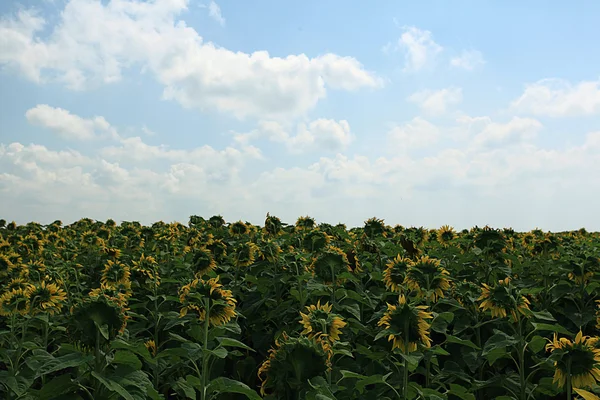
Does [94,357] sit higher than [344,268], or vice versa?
[344,268]

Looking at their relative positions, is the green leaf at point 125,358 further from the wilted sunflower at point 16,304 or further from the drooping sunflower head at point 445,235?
the drooping sunflower head at point 445,235

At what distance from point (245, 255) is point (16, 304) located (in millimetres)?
2625

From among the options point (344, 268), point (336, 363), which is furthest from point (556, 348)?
point (344, 268)

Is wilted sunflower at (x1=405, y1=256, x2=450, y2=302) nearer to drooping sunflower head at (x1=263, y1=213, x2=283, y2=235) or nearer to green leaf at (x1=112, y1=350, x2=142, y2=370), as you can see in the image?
green leaf at (x1=112, y1=350, x2=142, y2=370)

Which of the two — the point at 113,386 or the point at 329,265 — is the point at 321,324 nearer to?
the point at 113,386

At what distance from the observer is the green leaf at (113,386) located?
121 inches

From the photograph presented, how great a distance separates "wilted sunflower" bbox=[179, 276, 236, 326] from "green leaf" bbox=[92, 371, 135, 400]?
1.07 m

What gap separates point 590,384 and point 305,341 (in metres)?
2.23

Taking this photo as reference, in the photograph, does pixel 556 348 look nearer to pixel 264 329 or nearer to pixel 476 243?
pixel 264 329

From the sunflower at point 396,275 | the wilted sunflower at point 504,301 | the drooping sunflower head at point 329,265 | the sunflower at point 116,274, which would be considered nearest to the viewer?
the wilted sunflower at point 504,301

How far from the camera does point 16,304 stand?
5.38m

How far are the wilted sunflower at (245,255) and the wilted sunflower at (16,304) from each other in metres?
2.45

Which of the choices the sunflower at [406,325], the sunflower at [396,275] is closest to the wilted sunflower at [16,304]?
the sunflower at [396,275]

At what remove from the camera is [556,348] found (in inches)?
149
